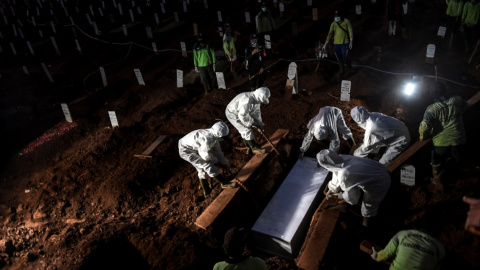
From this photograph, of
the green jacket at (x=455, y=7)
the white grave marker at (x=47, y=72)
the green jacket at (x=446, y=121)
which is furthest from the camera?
the white grave marker at (x=47, y=72)

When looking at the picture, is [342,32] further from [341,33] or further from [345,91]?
[345,91]

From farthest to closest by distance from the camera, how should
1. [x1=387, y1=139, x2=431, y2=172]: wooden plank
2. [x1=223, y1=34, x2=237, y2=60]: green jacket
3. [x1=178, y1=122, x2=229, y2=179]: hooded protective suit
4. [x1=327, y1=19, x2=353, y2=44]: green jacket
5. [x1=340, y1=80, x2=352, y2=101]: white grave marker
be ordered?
[x1=223, y1=34, x2=237, y2=60]: green jacket
[x1=327, y1=19, x2=353, y2=44]: green jacket
[x1=340, y1=80, x2=352, y2=101]: white grave marker
[x1=387, y1=139, x2=431, y2=172]: wooden plank
[x1=178, y1=122, x2=229, y2=179]: hooded protective suit

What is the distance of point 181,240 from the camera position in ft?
16.2

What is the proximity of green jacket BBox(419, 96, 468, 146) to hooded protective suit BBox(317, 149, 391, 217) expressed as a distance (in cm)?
115

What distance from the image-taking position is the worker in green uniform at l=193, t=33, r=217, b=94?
8.73 meters

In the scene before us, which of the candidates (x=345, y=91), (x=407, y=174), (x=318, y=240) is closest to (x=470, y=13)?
(x=345, y=91)

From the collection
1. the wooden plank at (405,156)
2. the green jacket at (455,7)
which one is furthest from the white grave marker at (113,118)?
the green jacket at (455,7)

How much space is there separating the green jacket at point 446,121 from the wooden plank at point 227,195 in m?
2.82

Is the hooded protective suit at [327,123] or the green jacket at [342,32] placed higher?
the green jacket at [342,32]

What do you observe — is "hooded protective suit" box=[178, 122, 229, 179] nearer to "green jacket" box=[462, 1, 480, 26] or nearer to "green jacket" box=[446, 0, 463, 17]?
"green jacket" box=[462, 1, 480, 26]

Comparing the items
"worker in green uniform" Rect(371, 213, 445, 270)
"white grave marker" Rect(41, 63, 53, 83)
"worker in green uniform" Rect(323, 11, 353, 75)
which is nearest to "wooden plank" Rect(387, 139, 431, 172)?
"worker in green uniform" Rect(371, 213, 445, 270)

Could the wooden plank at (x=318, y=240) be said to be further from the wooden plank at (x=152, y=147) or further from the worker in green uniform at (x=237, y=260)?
the wooden plank at (x=152, y=147)

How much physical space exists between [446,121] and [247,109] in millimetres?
3344

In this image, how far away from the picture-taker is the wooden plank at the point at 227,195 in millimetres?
5168
